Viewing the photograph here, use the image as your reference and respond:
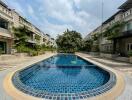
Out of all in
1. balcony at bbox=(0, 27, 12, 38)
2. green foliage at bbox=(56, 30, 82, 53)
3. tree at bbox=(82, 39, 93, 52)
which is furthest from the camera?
tree at bbox=(82, 39, 93, 52)

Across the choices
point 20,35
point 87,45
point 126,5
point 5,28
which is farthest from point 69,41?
point 126,5

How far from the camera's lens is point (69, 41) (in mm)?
47719

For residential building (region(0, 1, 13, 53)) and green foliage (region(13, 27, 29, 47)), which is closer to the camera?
residential building (region(0, 1, 13, 53))

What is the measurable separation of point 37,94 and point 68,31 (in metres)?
44.0

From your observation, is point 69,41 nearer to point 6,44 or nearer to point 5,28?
point 6,44

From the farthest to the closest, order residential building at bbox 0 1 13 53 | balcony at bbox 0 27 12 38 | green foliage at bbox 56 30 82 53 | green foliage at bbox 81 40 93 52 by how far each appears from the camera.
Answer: green foliage at bbox 81 40 93 52
green foliage at bbox 56 30 82 53
residential building at bbox 0 1 13 53
balcony at bbox 0 27 12 38

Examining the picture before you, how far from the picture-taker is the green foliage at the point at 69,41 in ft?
158

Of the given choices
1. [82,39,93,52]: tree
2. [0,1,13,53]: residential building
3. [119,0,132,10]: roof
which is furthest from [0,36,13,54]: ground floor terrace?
[82,39,93,52]: tree

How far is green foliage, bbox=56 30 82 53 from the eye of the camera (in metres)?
48.1

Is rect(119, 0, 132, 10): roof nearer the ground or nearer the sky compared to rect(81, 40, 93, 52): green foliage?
nearer the sky

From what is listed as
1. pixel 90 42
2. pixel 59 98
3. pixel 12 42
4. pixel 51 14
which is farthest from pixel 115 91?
pixel 90 42

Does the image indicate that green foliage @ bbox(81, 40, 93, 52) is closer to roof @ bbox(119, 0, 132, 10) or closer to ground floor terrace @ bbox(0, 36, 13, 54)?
roof @ bbox(119, 0, 132, 10)

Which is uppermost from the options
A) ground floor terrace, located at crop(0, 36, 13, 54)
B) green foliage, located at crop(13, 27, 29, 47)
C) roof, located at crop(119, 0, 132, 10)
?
roof, located at crop(119, 0, 132, 10)

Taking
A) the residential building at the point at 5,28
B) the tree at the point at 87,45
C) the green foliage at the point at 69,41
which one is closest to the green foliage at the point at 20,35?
the residential building at the point at 5,28
